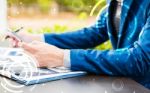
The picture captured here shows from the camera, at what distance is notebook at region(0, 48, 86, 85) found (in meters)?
1.00

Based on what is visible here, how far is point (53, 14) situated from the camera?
2160 millimetres

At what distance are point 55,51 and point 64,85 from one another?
0.12m

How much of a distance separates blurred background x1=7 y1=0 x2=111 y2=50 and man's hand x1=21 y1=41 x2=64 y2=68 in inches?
35.3

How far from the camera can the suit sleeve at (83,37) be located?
4.80 feet

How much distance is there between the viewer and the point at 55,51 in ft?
3.45

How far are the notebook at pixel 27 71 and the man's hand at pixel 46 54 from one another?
2 cm

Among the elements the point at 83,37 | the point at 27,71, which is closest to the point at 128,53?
the point at 27,71

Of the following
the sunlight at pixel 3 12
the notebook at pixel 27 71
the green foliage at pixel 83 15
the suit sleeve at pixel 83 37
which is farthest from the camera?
the green foliage at pixel 83 15

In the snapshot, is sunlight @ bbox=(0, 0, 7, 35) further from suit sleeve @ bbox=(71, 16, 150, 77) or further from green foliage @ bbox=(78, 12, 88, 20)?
suit sleeve @ bbox=(71, 16, 150, 77)

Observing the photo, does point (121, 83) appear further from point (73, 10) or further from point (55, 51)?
point (73, 10)

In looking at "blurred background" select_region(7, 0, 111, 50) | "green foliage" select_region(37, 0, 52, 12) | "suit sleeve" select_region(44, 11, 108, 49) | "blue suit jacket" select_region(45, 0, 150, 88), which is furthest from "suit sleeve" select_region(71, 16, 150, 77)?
"green foliage" select_region(37, 0, 52, 12)

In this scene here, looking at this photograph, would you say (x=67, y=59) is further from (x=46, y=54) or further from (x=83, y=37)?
(x=83, y=37)

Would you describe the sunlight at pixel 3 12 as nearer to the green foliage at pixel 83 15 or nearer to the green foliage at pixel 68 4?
the green foliage at pixel 68 4

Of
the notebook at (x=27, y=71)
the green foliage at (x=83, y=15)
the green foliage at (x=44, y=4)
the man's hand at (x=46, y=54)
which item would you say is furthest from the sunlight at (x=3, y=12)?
the man's hand at (x=46, y=54)
